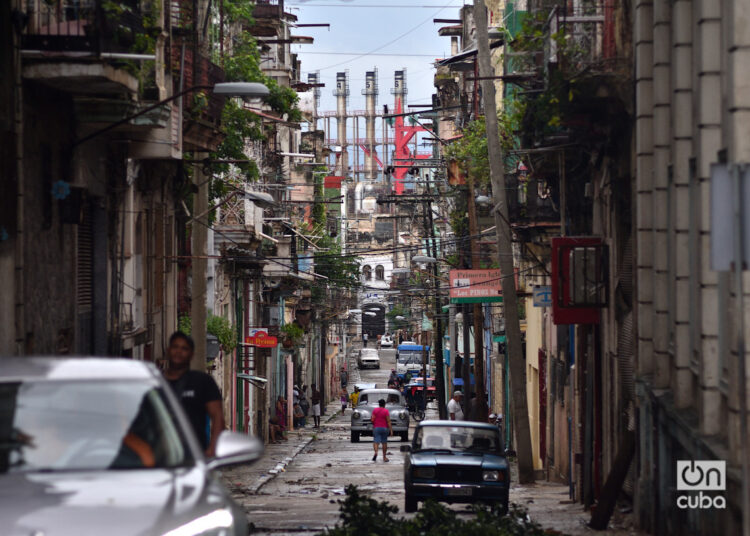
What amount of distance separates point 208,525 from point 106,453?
0.95 metres

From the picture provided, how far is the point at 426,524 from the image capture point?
13250mm

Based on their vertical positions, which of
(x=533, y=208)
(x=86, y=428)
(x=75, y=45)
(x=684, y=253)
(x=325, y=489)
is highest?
(x=75, y=45)

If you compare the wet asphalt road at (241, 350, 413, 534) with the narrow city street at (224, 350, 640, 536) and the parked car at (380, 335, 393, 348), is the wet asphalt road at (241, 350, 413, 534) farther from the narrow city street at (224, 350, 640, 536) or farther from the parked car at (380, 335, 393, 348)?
the parked car at (380, 335, 393, 348)

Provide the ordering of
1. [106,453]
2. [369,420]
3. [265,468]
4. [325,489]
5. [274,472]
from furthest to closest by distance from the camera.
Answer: [369,420], [265,468], [274,472], [325,489], [106,453]

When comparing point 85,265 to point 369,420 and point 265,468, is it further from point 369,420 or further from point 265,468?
point 369,420

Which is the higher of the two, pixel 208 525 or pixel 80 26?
pixel 80 26

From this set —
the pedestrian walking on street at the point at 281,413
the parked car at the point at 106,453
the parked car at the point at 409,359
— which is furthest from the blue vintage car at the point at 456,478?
the parked car at the point at 409,359

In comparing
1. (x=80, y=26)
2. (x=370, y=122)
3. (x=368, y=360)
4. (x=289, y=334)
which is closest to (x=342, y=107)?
(x=370, y=122)

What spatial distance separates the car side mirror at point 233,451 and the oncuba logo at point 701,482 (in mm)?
4629

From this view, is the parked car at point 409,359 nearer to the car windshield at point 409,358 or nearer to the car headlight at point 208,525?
the car windshield at point 409,358

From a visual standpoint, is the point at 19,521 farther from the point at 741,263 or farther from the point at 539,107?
the point at 539,107

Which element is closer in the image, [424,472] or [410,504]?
[424,472]

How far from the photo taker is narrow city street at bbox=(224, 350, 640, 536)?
17344mm

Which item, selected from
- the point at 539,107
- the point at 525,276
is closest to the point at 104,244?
the point at 539,107
